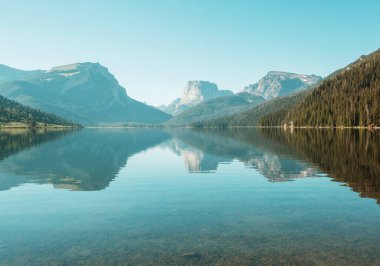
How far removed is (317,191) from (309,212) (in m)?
9.01

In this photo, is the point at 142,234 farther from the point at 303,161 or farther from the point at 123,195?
the point at 303,161

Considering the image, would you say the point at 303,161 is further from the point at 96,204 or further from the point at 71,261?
the point at 71,261

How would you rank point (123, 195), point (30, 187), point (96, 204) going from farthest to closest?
point (30, 187)
point (123, 195)
point (96, 204)

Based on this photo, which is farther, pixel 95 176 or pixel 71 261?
pixel 95 176

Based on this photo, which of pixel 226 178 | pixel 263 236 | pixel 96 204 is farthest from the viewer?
pixel 226 178

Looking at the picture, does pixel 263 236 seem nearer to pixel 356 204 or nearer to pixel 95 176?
pixel 356 204

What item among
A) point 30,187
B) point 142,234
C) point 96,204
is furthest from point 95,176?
point 142,234

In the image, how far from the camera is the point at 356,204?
27094mm

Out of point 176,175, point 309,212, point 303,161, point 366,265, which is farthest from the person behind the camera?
point 303,161

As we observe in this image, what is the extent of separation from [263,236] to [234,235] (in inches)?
68.9

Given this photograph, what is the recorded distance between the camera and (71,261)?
16.2 meters

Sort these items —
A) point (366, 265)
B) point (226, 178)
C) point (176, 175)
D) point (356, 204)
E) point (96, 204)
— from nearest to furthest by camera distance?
1. point (366, 265)
2. point (356, 204)
3. point (96, 204)
4. point (226, 178)
5. point (176, 175)

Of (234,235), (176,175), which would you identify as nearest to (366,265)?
(234,235)

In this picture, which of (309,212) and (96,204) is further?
(96,204)
